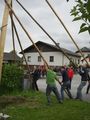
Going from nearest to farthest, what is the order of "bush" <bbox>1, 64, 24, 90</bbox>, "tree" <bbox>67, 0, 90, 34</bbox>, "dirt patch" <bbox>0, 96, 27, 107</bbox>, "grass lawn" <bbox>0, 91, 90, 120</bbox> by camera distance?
"tree" <bbox>67, 0, 90, 34</bbox>
"grass lawn" <bbox>0, 91, 90, 120</bbox>
"dirt patch" <bbox>0, 96, 27, 107</bbox>
"bush" <bbox>1, 64, 24, 90</bbox>

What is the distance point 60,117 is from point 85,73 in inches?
248

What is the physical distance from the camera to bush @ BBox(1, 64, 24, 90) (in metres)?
18.2

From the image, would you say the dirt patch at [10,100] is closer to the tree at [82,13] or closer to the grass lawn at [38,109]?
the grass lawn at [38,109]

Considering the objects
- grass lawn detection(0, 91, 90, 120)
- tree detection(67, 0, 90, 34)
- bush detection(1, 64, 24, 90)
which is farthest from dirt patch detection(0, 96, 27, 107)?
tree detection(67, 0, 90, 34)

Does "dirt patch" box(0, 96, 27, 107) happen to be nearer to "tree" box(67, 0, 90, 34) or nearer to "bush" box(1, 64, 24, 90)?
"bush" box(1, 64, 24, 90)

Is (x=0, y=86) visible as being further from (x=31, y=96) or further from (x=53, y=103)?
(x=53, y=103)

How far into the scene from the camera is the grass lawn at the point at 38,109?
40.1 ft

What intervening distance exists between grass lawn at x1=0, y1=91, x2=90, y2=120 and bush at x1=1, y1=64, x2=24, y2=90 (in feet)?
2.40

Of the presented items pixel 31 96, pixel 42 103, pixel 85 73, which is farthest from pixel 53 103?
pixel 85 73

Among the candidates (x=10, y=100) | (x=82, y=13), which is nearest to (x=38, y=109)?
(x=10, y=100)

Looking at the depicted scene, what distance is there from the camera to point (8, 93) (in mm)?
18188

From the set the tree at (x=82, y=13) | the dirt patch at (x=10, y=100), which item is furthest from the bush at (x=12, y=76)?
the tree at (x=82, y=13)

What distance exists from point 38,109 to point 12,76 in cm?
487

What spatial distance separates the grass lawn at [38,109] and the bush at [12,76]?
732mm
